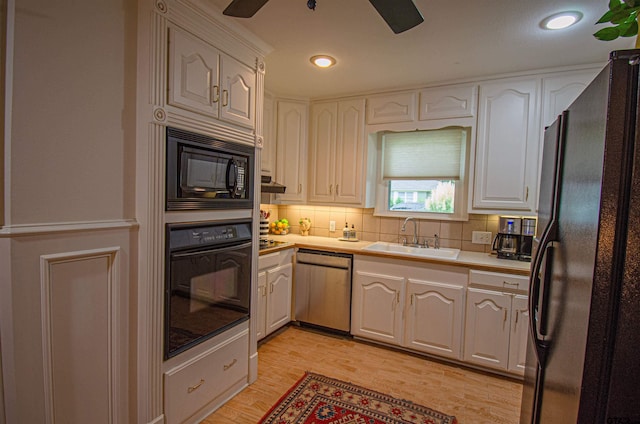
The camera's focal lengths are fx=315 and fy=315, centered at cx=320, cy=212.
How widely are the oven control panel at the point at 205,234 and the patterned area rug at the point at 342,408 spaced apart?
1.11 metres

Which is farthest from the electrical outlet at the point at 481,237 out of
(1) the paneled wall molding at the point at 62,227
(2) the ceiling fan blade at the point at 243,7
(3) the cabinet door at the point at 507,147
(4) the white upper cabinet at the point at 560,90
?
Result: (1) the paneled wall molding at the point at 62,227

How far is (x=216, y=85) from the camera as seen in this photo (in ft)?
6.03

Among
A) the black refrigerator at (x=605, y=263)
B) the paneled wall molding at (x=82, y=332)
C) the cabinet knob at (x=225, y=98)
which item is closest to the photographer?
the black refrigerator at (x=605, y=263)

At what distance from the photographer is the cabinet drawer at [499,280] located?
2.32m

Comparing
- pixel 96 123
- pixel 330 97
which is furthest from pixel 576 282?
pixel 330 97

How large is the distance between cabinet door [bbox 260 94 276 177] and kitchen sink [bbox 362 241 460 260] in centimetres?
126

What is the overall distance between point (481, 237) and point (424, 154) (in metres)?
0.97

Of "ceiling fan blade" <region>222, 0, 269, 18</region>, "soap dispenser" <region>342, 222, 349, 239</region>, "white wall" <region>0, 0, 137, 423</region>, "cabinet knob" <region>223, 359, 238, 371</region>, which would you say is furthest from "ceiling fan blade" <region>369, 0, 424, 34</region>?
"soap dispenser" <region>342, 222, 349, 239</region>

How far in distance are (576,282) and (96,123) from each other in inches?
71.8

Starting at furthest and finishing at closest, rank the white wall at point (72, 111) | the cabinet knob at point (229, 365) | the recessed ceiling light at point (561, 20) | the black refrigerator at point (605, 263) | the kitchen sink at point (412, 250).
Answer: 1. the kitchen sink at point (412, 250)
2. the cabinet knob at point (229, 365)
3. the recessed ceiling light at point (561, 20)
4. the white wall at point (72, 111)
5. the black refrigerator at point (605, 263)

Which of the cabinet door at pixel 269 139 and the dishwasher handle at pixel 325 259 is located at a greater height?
the cabinet door at pixel 269 139

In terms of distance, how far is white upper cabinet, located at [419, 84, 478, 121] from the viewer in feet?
8.93

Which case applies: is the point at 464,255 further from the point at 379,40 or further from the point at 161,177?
the point at 161,177

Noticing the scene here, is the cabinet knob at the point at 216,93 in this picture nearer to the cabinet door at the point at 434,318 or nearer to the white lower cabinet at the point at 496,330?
the cabinet door at the point at 434,318
